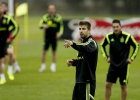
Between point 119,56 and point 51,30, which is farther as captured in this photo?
point 51,30

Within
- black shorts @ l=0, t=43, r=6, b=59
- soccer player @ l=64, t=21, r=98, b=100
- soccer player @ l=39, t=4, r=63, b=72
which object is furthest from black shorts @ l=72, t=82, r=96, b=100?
soccer player @ l=39, t=4, r=63, b=72

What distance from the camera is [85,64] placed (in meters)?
10.2

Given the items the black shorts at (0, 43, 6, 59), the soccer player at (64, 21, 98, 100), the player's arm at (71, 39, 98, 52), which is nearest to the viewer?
the player's arm at (71, 39, 98, 52)

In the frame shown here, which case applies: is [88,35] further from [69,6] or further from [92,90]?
[69,6]

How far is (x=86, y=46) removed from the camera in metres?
9.79

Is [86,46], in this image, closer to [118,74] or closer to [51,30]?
[118,74]

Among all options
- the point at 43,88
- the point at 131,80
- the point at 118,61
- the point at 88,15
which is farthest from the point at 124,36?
the point at 88,15

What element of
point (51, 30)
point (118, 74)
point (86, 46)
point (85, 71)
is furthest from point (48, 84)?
point (86, 46)

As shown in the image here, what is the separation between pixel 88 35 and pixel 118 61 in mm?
2753

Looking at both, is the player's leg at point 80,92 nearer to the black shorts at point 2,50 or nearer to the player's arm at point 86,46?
the player's arm at point 86,46

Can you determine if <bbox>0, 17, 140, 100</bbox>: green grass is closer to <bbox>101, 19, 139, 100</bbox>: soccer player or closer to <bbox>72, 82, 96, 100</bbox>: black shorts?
<bbox>101, 19, 139, 100</bbox>: soccer player

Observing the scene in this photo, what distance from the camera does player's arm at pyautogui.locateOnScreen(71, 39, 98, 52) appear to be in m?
9.62

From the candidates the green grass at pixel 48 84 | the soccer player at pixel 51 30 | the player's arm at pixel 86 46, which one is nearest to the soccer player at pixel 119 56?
the green grass at pixel 48 84

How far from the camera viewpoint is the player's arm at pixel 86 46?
962 centimetres
